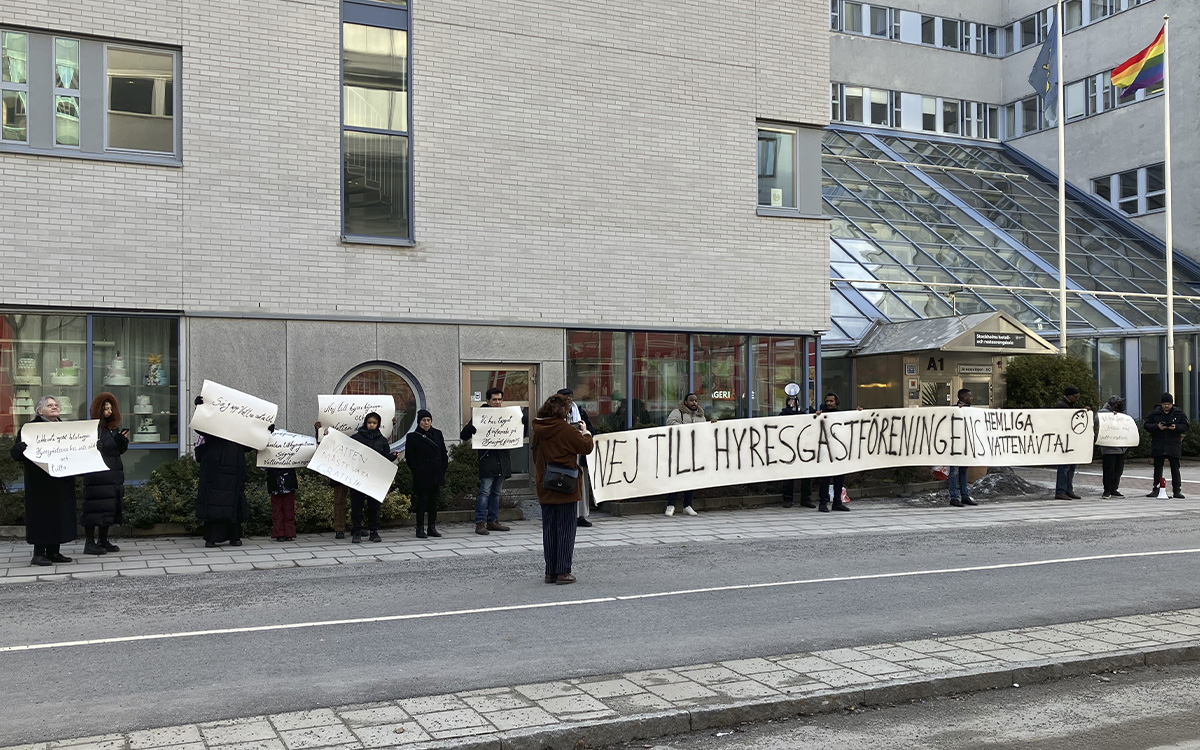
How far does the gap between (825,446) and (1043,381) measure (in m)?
8.24

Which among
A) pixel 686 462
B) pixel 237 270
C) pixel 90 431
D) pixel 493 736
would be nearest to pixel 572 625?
pixel 493 736

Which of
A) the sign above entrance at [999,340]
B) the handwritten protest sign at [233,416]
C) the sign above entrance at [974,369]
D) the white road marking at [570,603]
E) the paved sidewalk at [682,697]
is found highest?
the sign above entrance at [999,340]

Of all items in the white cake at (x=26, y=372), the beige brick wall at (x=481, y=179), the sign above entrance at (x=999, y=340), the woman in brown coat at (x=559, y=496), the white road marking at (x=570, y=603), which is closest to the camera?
the white road marking at (x=570, y=603)

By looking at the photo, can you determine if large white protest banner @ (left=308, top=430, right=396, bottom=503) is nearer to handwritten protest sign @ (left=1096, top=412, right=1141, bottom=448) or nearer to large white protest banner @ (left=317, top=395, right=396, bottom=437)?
large white protest banner @ (left=317, top=395, right=396, bottom=437)

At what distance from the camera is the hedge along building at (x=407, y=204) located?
586 inches

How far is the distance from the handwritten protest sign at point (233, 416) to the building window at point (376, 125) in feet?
12.6

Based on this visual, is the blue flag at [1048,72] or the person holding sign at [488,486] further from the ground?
the blue flag at [1048,72]

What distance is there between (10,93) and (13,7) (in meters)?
1.09

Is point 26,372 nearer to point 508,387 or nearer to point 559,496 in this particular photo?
point 508,387

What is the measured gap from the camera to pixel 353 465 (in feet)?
→ 45.1

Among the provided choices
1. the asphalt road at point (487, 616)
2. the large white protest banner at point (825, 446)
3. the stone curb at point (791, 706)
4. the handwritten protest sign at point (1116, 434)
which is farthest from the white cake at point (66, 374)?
the handwritten protest sign at point (1116, 434)

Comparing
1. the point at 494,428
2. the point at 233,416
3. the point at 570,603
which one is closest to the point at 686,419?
the point at 494,428

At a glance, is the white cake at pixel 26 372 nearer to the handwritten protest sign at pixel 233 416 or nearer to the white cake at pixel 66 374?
the white cake at pixel 66 374

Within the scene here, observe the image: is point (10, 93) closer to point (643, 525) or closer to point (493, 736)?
point (643, 525)
